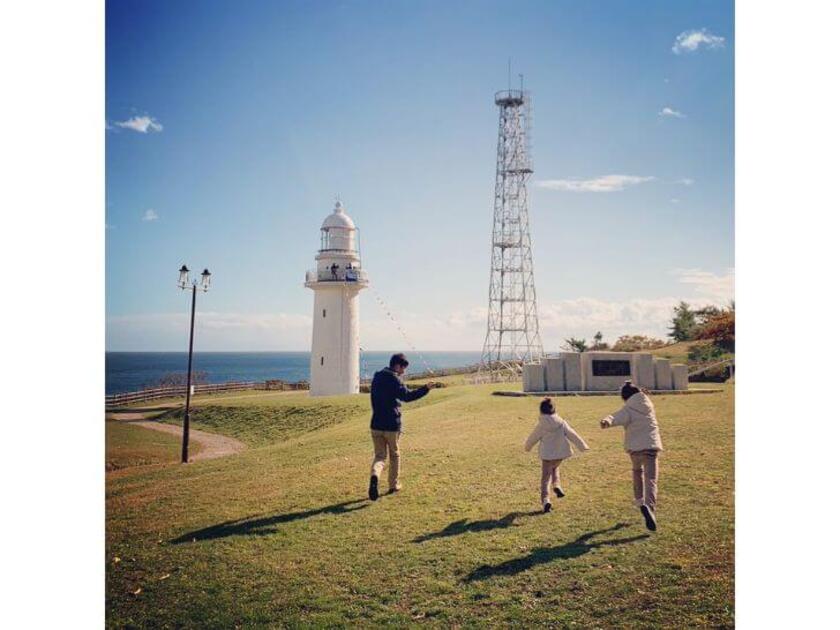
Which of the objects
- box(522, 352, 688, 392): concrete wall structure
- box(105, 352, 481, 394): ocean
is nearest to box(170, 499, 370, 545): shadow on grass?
box(105, 352, 481, 394): ocean

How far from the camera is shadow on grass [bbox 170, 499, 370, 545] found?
5234 mm

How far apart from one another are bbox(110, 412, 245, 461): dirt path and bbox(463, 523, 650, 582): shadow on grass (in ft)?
22.7

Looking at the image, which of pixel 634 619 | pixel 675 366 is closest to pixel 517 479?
pixel 634 619

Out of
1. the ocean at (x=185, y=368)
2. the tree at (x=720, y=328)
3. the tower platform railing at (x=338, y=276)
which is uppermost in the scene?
the tower platform railing at (x=338, y=276)

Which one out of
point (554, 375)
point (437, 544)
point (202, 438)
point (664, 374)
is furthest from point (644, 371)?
point (202, 438)

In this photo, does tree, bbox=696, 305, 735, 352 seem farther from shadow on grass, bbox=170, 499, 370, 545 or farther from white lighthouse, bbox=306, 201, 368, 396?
white lighthouse, bbox=306, 201, 368, 396

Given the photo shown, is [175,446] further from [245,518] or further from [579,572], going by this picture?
[579,572]

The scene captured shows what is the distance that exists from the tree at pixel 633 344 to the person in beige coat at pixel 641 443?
4.77 meters

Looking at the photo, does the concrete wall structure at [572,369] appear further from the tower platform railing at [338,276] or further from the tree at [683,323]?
the tower platform railing at [338,276]

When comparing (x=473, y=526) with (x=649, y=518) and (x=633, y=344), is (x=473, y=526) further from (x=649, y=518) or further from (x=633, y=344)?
(x=633, y=344)

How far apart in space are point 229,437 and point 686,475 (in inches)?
396

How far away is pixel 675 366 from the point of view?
10.5 metres

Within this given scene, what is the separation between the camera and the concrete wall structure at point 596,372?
10.6m

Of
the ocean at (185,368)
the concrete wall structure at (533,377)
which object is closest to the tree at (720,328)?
the concrete wall structure at (533,377)
